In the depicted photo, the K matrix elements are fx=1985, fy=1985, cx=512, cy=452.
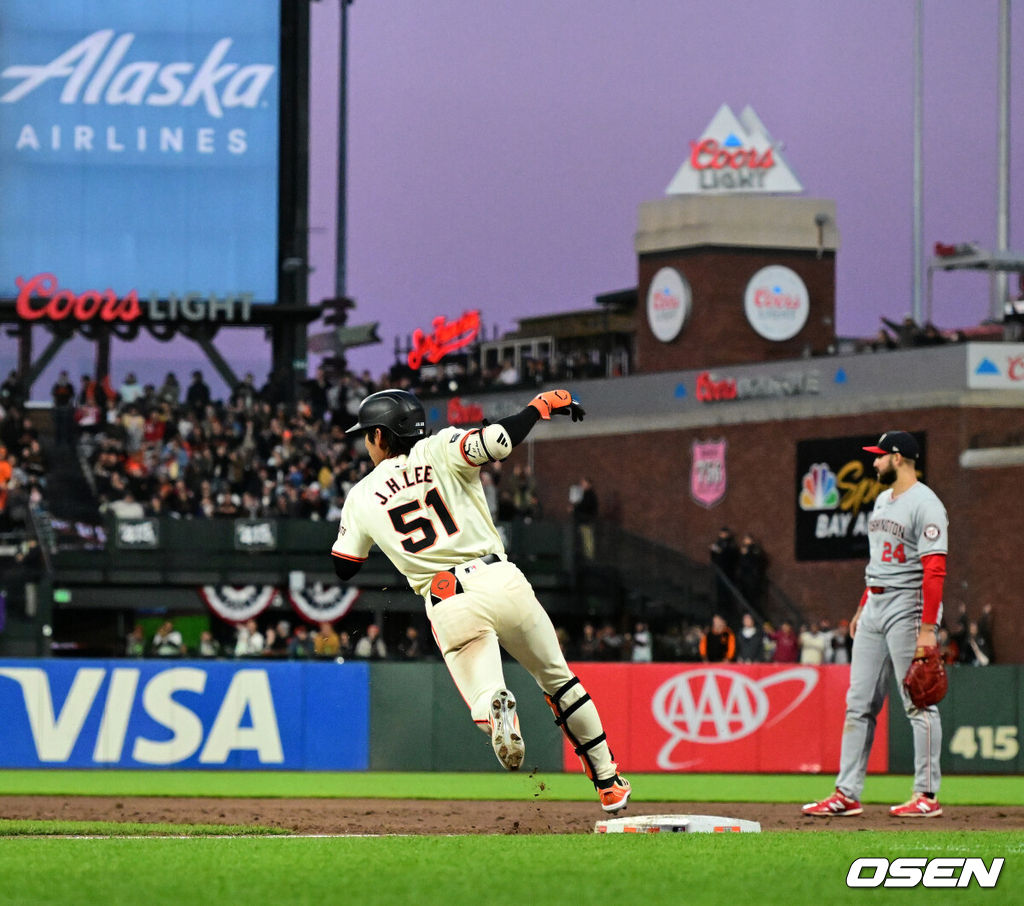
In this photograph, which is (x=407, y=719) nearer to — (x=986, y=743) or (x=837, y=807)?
(x=986, y=743)

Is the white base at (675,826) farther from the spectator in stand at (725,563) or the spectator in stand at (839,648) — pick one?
the spectator in stand at (725,563)

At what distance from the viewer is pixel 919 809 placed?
39.8 feet

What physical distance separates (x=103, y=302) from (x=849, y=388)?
52.1 feet

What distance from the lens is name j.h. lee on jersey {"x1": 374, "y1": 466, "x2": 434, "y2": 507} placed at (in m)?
10.0

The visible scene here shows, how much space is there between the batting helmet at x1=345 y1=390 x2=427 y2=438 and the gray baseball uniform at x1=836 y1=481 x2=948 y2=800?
3209 mm

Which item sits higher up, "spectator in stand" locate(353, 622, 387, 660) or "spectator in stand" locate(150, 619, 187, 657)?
"spectator in stand" locate(150, 619, 187, 657)

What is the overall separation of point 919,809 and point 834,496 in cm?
2627

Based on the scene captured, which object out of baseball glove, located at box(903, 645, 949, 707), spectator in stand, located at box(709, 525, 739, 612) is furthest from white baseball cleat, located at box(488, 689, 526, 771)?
spectator in stand, located at box(709, 525, 739, 612)

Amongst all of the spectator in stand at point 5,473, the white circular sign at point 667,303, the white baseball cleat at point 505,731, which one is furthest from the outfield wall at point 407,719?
the white circular sign at point 667,303

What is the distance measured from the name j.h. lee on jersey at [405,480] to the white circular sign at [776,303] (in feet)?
114

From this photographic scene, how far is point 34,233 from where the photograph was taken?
42.5m

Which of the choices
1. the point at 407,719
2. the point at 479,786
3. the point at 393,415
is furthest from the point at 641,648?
the point at 393,415

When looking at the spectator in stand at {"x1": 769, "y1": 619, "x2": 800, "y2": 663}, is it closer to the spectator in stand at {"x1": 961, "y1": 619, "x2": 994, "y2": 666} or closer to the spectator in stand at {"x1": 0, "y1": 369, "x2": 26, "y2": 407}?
the spectator in stand at {"x1": 961, "y1": 619, "x2": 994, "y2": 666}

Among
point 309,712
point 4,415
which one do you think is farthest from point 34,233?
point 309,712
